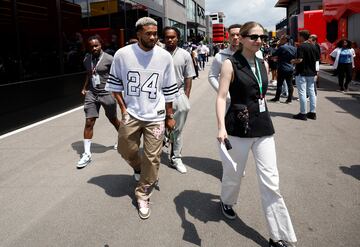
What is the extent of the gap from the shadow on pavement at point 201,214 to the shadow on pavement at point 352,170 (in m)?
1.90

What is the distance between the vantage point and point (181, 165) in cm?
502

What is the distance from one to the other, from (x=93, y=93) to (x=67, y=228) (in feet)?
8.22

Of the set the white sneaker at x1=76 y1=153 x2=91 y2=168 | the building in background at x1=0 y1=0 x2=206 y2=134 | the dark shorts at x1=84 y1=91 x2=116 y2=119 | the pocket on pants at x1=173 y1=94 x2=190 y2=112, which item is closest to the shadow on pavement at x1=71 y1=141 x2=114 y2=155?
the white sneaker at x1=76 y1=153 x2=91 y2=168

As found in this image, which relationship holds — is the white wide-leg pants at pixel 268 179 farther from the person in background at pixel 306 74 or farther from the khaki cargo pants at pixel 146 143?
the person in background at pixel 306 74

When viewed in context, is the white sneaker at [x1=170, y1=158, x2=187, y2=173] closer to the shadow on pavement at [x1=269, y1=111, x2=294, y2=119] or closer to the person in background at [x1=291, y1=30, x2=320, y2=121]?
the person in background at [x1=291, y1=30, x2=320, y2=121]

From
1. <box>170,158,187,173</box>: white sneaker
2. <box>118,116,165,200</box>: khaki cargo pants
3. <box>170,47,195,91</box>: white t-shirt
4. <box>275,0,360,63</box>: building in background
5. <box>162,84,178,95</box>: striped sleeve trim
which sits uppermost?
<box>275,0,360,63</box>: building in background

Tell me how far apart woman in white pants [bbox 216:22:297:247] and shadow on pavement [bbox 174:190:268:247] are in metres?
0.33

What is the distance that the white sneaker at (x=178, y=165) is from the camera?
16.2ft

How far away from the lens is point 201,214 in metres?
3.65

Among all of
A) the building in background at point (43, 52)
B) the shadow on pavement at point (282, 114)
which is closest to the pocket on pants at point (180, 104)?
the shadow on pavement at point (282, 114)

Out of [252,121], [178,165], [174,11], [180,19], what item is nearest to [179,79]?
[178,165]

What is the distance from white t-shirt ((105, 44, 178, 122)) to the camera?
360 cm

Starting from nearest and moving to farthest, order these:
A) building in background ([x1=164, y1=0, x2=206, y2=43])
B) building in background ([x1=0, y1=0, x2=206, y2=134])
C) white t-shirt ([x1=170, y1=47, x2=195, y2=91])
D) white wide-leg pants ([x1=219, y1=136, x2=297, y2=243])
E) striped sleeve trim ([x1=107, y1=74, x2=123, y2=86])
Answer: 1. white wide-leg pants ([x1=219, y1=136, x2=297, y2=243])
2. striped sleeve trim ([x1=107, y1=74, x2=123, y2=86])
3. white t-shirt ([x1=170, y1=47, x2=195, y2=91])
4. building in background ([x1=0, y1=0, x2=206, y2=134])
5. building in background ([x1=164, y1=0, x2=206, y2=43])

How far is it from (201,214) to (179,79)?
194cm
